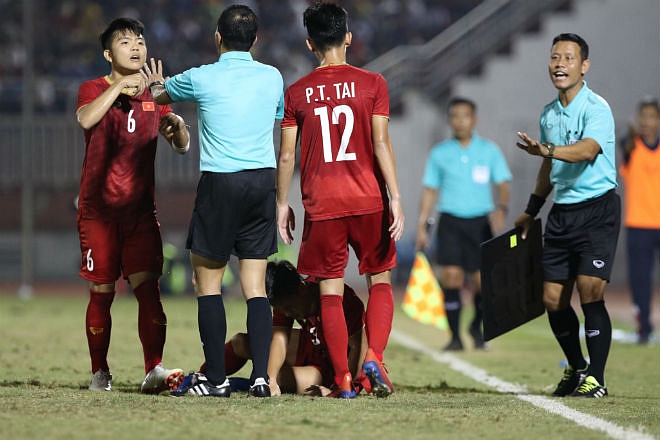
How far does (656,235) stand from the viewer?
12.3 meters

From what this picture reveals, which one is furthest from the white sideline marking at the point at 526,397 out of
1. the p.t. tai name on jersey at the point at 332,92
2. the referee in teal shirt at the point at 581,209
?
the p.t. tai name on jersey at the point at 332,92

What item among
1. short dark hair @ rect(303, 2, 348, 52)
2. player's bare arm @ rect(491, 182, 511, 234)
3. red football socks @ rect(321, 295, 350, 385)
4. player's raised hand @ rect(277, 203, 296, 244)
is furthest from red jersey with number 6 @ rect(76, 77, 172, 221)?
player's bare arm @ rect(491, 182, 511, 234)

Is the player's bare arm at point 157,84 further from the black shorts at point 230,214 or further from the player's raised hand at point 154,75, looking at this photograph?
the black shorts at point 230,214

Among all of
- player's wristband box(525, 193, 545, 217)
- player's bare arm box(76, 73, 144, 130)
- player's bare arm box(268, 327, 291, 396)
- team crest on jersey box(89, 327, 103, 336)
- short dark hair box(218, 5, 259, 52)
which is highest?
short dark hair box(218, 5, 259, 52)

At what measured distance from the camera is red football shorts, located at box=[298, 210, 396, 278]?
673 centimetres

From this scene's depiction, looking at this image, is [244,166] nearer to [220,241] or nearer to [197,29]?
[220,241]

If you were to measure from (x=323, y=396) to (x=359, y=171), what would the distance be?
51.2 inches

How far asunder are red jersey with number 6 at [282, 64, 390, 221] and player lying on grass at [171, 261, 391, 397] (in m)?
0.49

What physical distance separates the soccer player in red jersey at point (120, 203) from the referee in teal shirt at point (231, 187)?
1.63 feet

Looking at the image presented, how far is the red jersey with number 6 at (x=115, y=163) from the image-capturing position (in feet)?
22.9

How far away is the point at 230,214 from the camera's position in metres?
6.43

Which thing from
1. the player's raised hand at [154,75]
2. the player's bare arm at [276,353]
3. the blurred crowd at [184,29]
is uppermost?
the blurred crowd at [184,29]

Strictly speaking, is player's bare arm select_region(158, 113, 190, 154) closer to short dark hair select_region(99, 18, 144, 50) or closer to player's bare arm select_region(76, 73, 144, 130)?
player's bare arm select_region(76, 73, 144, 130)

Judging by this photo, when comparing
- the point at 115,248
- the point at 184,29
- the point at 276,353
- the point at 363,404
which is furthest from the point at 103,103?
the point at 184,29
